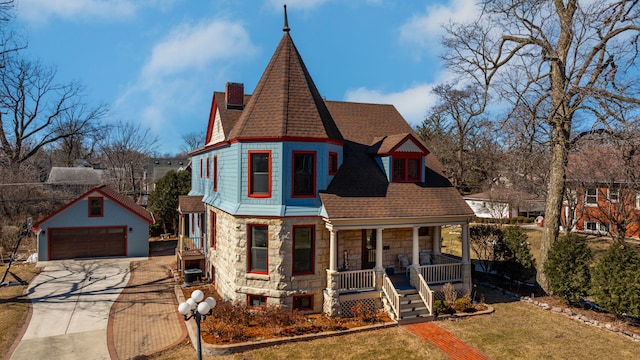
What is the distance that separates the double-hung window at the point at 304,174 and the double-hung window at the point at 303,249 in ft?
4.32

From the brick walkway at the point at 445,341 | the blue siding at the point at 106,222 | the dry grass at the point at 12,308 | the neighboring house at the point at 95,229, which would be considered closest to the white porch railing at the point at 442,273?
the brick walkway at the point at 445,341

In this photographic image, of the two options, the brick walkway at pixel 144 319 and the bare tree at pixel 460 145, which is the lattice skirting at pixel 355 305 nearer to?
the brick walkway at pixel 144 319

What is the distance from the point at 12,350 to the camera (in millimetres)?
11375

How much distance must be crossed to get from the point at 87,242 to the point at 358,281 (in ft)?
64.1

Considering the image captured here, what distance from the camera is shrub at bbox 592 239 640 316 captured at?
40.0 feet

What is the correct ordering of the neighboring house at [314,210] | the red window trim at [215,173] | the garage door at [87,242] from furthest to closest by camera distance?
the garage door at [87,242]
the red window trim at [215,173]
the neighboring house at [314,210]

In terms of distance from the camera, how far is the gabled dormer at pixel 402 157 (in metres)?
15.8

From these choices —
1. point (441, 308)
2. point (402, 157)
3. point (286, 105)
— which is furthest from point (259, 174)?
point (441, 308)

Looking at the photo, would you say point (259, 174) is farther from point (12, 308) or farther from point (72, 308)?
point (12, 308)

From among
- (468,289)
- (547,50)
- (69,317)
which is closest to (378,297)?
(468,289)

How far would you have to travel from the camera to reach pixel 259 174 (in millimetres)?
14016

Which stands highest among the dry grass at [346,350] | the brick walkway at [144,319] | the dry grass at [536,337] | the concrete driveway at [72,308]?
the dry grass at [536,337]

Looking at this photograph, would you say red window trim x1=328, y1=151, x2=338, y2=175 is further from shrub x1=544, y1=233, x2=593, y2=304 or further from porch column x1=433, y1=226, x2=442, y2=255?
shrub x1=544, y1=233, x2=593, y2=304

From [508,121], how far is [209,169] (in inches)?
603
